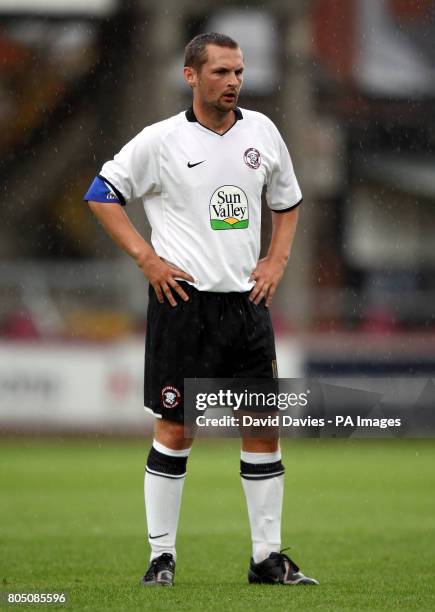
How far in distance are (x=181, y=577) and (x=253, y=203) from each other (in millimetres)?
1669

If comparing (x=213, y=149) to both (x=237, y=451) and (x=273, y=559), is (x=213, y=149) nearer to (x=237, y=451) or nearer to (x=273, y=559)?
(x=273, y=559)

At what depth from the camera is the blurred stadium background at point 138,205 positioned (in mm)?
15703

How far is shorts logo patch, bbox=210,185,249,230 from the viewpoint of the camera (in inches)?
234

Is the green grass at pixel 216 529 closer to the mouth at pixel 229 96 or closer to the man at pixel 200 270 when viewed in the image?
the man at pixel 200 270

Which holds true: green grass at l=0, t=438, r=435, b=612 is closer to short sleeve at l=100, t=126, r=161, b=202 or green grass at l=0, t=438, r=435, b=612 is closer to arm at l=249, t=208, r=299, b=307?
arm at l=249, t=208, r=299, b=307

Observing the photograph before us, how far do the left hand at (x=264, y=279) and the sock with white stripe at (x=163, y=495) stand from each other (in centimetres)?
71

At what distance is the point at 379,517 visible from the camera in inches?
364

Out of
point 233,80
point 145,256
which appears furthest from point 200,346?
point 233,80

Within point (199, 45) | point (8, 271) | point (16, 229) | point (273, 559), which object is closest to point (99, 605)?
point (273, 559)

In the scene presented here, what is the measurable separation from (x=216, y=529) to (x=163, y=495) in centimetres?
275

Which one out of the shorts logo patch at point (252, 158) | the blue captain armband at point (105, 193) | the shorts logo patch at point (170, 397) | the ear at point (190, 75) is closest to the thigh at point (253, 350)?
the shorts logo patch at point (170, 397)

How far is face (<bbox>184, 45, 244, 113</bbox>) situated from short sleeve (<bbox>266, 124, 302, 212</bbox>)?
1.18 ft

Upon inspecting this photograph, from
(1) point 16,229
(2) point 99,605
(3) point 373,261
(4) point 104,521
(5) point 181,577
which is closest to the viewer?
(2) point 99,605

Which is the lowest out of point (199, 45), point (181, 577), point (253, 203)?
point (181, 577)
